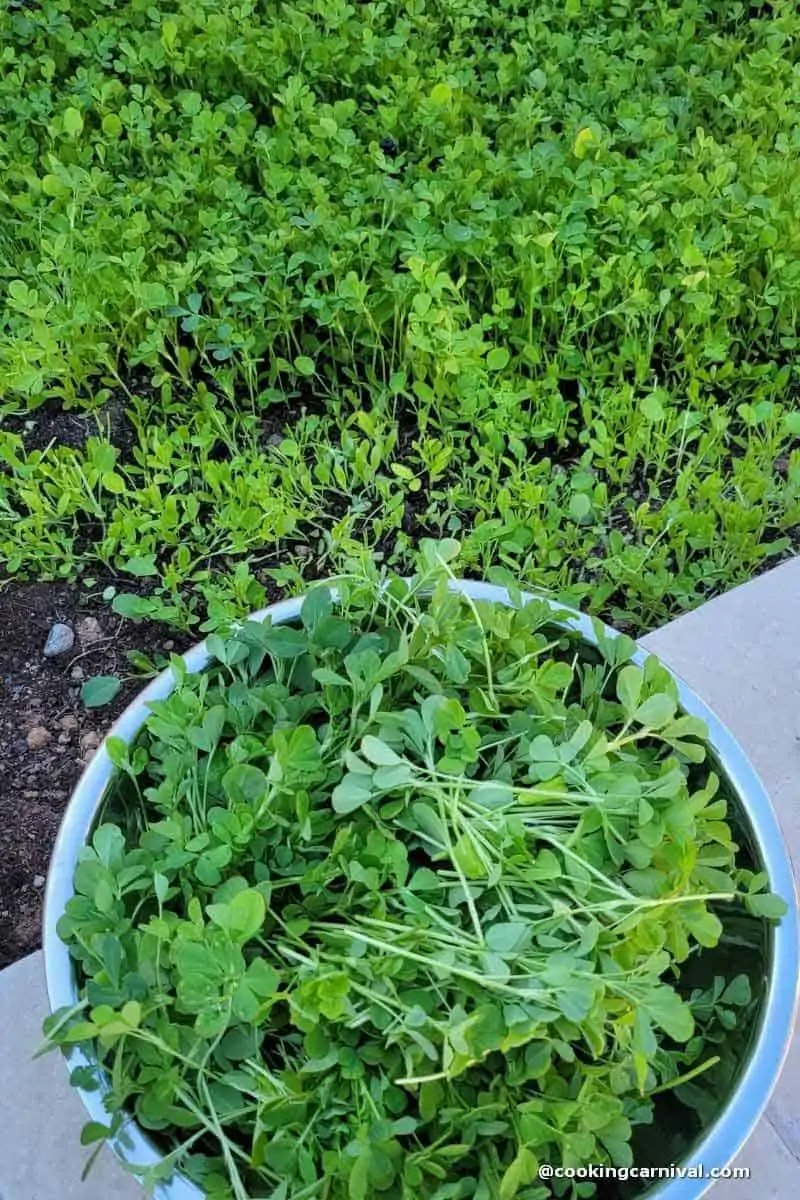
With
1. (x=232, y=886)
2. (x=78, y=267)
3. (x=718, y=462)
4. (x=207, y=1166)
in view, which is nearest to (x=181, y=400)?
(x=78, y=267)

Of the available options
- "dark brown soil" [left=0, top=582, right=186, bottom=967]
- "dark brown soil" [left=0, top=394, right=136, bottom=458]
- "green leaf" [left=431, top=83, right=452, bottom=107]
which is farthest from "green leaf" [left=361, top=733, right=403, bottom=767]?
"green leaf" [left=431, top=83, right=452, bottom=107]

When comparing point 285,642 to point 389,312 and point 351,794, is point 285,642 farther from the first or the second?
point 389,312

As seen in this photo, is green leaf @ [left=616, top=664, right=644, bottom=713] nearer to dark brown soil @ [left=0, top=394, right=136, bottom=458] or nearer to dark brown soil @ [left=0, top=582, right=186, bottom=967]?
dark brown soil @ [left=0, top=582, right=186, bottom=967]

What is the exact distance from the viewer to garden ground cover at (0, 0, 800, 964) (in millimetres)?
1824

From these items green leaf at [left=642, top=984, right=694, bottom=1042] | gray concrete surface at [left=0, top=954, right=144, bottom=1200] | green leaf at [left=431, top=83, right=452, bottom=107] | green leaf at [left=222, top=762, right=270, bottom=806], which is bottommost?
gray concrete surface at [left=0, top=954, right=144, bottom=1200]

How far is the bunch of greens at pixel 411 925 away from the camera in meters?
0.87

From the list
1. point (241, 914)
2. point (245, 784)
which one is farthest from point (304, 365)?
point (241, 914)

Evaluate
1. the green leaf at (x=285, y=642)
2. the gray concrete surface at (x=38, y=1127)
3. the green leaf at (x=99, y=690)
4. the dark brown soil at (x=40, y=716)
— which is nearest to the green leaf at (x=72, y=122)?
the dark brown soil at (x=40, y=716)

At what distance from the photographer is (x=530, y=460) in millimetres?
1929

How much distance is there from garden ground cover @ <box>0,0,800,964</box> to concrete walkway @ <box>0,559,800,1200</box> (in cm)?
15

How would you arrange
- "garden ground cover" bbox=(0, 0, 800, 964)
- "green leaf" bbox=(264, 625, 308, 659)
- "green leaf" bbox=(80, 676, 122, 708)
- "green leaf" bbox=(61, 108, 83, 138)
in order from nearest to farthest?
"green leaf" bbox=(264, 625, 308, 659)
"green leaf" bbox=(80, 676, 122, 708)
"garden ground cover" bbox=(0, 0, 800, 964)
"green leaf" bbox=(61, 108, 83, 138)

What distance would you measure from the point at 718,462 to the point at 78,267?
123 centimetres

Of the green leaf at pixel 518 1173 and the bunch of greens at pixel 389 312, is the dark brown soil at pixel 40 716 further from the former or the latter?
the green leaf at pixel 518 1173

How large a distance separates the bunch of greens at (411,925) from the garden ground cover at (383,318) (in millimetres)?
555
